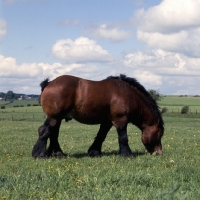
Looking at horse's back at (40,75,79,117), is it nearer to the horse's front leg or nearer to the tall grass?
the tall grass

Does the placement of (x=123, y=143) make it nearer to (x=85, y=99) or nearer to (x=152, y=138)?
(x=152, y=138)

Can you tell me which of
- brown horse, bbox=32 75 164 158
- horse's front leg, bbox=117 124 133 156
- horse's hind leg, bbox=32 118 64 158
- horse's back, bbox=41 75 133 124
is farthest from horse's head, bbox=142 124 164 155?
horse's hind leg, bbox=32 118 64 158

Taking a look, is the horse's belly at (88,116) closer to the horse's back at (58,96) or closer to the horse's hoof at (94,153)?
the horse's back at (58,96)

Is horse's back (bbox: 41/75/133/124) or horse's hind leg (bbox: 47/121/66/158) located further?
horse's hind leg (bbox: 47/121/66/158)

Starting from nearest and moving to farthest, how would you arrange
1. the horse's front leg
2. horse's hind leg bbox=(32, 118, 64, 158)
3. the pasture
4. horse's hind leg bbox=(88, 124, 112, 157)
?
the pasture, horse's hind leg bbox=(32, 118, 64, 158), the horse's front leg, horse's hind leg bbox=(88, 124, 112, 157)

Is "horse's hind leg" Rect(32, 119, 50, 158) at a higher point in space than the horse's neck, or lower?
lower

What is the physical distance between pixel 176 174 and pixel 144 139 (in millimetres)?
4228

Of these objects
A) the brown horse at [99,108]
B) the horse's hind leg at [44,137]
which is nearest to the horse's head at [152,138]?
the brown horse at [99,108]

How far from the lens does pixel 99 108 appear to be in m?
11.9

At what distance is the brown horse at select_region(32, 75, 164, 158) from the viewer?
11.6 meters

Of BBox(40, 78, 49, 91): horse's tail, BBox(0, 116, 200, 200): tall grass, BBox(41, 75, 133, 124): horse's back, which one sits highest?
BBox(40, 78, 49, 91): horse's tail

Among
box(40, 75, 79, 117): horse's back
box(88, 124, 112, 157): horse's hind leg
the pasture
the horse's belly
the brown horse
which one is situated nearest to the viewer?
the pasture

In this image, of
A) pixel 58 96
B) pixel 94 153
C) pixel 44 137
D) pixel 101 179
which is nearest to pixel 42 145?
pixel 44 137

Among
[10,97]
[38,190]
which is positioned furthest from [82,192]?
[10,97]
